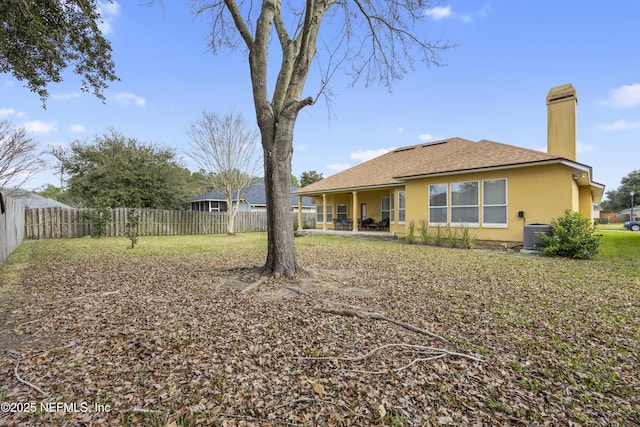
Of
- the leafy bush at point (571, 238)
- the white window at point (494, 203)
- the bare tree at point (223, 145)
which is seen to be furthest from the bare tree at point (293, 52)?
the bare tree at point (223, 145)

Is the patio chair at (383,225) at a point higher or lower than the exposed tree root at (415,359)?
higher

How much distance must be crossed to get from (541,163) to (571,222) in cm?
213

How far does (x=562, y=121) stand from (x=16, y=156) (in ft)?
88.5

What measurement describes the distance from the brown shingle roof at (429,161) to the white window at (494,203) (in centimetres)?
87

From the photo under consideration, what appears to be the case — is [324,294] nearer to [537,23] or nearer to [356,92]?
[356,92]

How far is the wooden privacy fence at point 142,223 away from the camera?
14438 mm

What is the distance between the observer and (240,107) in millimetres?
17375

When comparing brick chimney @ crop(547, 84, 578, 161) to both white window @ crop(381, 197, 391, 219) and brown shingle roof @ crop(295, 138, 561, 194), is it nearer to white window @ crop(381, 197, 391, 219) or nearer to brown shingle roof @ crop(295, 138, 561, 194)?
brown shingle roof @ crop(295, 138, 561, 194)

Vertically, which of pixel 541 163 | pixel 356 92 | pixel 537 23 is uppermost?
pixel 537 23

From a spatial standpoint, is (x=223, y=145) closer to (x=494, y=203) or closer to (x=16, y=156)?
(x=16, y=156)

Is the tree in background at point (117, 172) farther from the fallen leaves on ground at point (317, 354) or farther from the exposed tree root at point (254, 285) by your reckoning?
the exposed tree root at point (254, 285)

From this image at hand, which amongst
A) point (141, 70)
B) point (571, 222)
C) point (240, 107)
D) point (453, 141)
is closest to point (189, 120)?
point (240, 107)

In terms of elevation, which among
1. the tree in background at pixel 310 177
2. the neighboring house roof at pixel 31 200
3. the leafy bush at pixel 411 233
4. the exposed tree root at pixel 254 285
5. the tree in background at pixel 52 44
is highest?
the tree in background at pixel 310 177

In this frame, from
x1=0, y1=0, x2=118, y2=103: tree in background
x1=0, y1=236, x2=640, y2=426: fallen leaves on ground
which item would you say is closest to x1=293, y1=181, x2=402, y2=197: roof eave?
x1=0, y1=236, x2=640, y2=426: fallen leaves on ground
